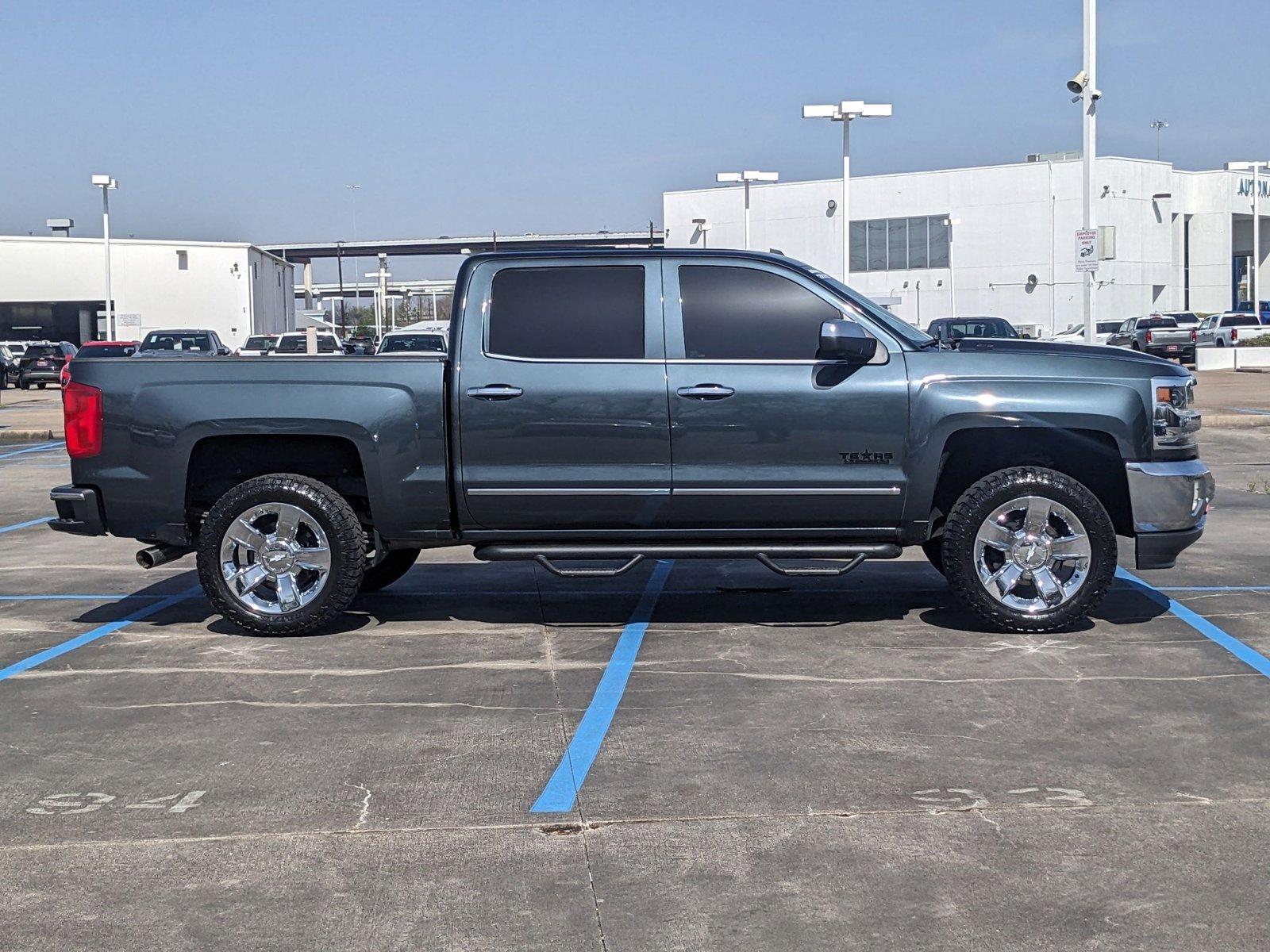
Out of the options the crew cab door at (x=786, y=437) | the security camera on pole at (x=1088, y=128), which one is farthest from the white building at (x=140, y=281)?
the crew cab door at (x=786, y=437)

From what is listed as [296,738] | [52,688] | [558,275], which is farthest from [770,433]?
[52,688]

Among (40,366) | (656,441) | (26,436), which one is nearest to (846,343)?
(656,441)

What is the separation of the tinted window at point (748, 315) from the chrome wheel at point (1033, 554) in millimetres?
1343

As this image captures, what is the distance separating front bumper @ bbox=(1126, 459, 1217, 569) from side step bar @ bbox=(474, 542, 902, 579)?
124cm

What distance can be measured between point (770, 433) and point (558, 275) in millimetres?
1447

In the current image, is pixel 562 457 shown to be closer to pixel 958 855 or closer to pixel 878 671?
pixel 878 671

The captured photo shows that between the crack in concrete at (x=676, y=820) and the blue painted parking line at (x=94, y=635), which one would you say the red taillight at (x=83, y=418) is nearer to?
the blue painted parking line at (x=94, y=635)

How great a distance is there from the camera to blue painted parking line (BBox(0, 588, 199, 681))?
282 inches

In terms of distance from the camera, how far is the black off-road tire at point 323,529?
24.7 feet

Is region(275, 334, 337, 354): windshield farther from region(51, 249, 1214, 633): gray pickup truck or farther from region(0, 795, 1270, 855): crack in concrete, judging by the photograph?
region(0, 795, 1270, 855): crack in concrete

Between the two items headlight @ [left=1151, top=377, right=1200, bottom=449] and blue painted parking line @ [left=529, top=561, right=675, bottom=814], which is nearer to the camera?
blue painted parking line @ [left=529, top=561, right=675, bottom=814]

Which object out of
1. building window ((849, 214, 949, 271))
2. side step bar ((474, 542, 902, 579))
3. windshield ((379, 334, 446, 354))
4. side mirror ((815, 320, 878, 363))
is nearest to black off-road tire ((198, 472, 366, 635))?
side step bar ((474, 542, 902, 579))

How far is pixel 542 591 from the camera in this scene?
9156 mm

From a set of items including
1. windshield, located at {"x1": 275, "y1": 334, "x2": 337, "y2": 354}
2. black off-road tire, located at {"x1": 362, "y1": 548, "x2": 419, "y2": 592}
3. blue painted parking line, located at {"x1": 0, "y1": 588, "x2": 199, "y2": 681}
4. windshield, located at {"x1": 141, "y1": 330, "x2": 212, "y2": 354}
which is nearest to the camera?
blue painted parking line, located at {"x1": 0, "y1": 588, "x2": 199, "y2": 681}
